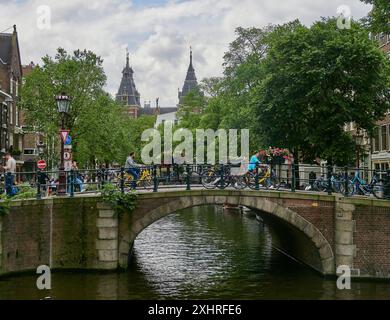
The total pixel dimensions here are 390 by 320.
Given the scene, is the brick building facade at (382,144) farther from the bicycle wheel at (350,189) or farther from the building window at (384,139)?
the bicycle wheel at (350,189)

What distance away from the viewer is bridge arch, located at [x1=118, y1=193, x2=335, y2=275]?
1842 cm

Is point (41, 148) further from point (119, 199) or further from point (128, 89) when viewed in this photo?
point (128, 89)

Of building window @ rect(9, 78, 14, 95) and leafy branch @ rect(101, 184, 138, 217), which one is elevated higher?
building window @ rect(9, 78, 14, 95)

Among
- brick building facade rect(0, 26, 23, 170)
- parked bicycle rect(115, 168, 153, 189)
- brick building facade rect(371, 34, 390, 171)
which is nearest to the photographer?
parked bicycle rect(115, 168, 153, 189)

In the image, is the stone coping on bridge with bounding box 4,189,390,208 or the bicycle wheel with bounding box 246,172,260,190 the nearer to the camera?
the stone coping on bridge with bounding box 4,189,390,208

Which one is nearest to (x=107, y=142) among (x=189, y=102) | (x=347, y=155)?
(x=347, y=155)

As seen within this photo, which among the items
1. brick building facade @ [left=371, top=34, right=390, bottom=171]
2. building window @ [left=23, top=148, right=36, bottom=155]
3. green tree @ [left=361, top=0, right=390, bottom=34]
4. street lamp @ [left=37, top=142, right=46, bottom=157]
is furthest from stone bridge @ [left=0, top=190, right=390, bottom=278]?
building window @ [left=23, top=148, right=36, bottom=155]

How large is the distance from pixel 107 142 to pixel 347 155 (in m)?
17.1

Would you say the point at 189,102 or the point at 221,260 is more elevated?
the point at 189,102

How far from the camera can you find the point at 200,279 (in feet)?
60.6

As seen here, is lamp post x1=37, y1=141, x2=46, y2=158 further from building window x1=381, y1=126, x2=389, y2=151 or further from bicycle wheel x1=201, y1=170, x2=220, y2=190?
building window x1=381, y1=126, x2=389, y2=151

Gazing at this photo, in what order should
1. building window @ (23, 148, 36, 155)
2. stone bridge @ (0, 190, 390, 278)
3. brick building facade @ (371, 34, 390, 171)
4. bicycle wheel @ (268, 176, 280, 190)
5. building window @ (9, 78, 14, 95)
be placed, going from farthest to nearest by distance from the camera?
1. building window @ (23, 148, 36, 155)
2. building window @ (9, 78, 14, 95)
3. brick building facade @ (371, 34, 390, 171)
4. bicycle wheel @ (268, 176, 280, 190)
5. stone bridge @ (0, 190, 390, 278)

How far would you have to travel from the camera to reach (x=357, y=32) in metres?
29.5
